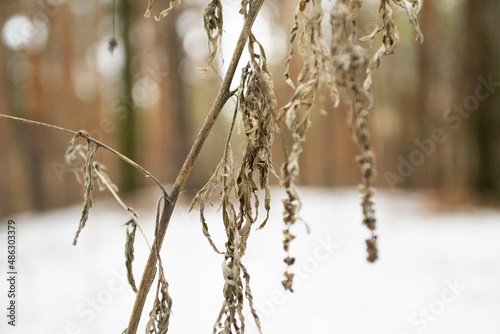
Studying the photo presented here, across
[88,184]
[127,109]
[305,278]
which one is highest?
[88,184]

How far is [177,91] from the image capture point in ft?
28.3

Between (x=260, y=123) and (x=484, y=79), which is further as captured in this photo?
(x=484, y=79)

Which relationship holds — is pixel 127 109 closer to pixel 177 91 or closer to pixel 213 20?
pixel 177 91

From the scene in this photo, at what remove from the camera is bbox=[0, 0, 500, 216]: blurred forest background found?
24.7ft

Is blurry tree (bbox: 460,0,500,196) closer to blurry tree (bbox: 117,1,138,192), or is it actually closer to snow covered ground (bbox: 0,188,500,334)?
snow covered ground (bbox: 0,188,500,334)

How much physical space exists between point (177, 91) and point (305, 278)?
5.76 m

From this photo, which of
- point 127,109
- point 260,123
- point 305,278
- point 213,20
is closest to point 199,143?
point 260,123

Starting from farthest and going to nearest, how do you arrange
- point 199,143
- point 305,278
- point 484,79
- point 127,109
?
point 127,109, point 484,79, point 305,278, point 199,143

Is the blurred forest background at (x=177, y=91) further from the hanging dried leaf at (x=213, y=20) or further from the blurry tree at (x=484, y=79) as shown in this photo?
the hanging dried leaf at (x=213, y=20)

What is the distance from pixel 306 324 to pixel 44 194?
8.62 meters

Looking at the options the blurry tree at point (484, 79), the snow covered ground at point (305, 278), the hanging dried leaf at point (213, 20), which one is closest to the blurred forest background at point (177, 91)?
the blurry tree at point (484, 79)

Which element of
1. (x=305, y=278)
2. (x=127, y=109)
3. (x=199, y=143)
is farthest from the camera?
(x=127, y=109)

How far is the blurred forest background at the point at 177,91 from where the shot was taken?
7527 mm

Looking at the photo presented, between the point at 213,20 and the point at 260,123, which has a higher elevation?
the point at 213,20
